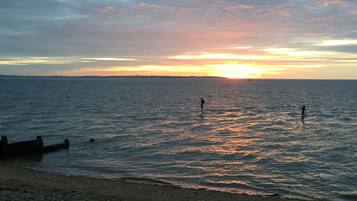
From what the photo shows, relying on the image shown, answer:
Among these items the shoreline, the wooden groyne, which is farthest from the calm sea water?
the shoreline

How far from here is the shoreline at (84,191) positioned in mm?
12656

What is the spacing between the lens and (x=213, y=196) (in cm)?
1449

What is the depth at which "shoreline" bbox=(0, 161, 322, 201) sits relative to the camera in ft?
41.5

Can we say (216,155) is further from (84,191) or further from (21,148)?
(21,148)

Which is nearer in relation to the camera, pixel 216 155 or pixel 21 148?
pixel 21 148

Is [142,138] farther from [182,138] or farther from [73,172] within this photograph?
[73,172]

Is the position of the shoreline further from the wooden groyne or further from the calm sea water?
the wooden groyne

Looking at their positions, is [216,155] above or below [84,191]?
below

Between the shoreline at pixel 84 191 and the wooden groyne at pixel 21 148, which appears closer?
the shoreline at pixel 84 191

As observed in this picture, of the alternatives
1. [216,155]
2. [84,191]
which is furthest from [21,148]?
[216,155]

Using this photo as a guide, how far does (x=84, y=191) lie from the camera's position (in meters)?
14.2

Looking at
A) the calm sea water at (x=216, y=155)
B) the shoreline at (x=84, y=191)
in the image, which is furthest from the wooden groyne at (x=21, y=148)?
the shoreline at (x=84, y=191)

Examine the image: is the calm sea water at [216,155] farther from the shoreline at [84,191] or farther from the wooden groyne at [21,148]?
the shoreline at [84,191]

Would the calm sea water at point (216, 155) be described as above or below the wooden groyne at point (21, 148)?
below
